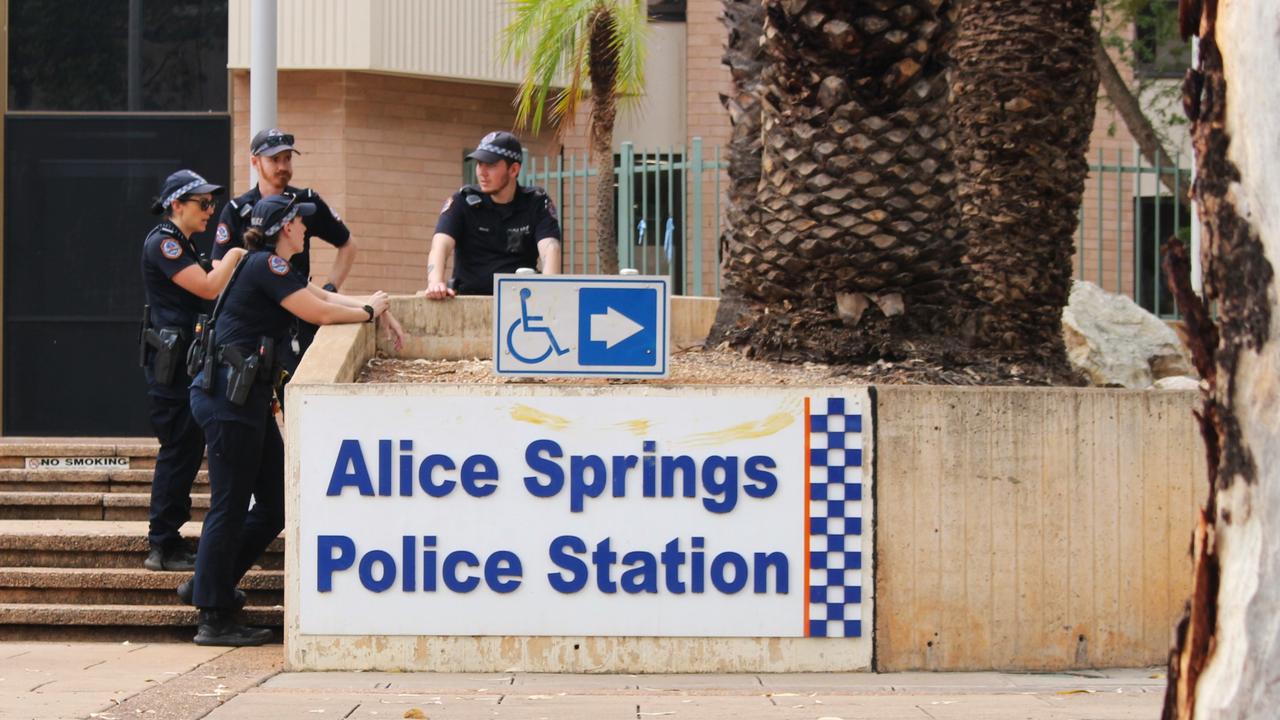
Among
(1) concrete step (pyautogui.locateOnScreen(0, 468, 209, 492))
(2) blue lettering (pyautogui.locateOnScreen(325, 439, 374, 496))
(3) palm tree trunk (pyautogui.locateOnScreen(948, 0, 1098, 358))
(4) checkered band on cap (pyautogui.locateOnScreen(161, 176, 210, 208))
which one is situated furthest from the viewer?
(1) concrete step (pyautogui.locateOnScreen(0, 468, 209, 492))

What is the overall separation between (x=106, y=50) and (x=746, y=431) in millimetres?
11229

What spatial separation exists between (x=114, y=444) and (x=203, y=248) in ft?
14.4

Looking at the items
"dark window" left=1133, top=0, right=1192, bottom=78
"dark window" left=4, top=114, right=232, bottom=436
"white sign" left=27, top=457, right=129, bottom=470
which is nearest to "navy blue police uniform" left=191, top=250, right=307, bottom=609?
"white sign" left=27, top=457, right=129, bottom=470

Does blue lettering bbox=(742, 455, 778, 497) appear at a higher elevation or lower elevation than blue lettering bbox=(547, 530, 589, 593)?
higher

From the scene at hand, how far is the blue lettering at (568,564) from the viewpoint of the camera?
6680 mm

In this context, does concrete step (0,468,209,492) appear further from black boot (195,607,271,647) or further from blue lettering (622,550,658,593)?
blue lettering (622,550,658,593)

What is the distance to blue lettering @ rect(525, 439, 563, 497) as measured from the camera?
262 inches

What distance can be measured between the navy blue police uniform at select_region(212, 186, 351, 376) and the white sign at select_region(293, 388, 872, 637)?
4.27ft

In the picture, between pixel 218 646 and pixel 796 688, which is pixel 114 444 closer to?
pixel 218 646

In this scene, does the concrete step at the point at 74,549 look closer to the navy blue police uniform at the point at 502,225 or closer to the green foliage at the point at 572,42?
the navy blue police uniform at the point at 502,225

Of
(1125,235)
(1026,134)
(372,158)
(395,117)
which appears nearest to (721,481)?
(1026,134)

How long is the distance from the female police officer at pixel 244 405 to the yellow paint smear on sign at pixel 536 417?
1145 millimetres

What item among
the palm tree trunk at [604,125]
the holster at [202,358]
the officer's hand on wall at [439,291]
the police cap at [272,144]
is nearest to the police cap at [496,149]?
the officer's hand on wall at [439,291]

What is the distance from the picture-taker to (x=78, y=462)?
10.8m
